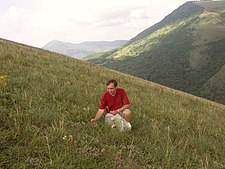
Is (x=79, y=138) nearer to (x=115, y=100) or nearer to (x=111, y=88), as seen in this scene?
(x=111, y=88)

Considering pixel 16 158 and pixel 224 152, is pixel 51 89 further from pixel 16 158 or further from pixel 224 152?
pixel 224 152

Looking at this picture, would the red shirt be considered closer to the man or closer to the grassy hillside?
the man

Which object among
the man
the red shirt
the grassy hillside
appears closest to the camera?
the grassy hillside

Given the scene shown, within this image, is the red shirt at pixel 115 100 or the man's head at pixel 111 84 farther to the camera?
the red shirt at pixel 115 100

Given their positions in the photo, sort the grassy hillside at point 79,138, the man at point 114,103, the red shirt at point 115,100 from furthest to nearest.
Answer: the red shirt at point 115,100 < the man at point 114,103 < the grassy hillside at point 79,138

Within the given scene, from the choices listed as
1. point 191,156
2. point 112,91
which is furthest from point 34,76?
point 191,156

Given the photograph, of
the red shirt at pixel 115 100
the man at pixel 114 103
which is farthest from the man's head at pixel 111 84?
the red shirt at pixel 115 100

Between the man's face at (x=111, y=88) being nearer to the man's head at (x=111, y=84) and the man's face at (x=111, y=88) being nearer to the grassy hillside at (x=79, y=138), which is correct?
the man's head at (x=111, y=84)

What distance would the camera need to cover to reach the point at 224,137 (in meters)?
7.71

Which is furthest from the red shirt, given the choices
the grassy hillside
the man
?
the grassy hillside

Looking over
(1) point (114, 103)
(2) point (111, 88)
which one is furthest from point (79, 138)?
(1) point (114, 103)

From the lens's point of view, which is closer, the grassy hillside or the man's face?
the grassy hillside

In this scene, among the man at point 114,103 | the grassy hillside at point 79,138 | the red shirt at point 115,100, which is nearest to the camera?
the grassy hillside at point 79,138

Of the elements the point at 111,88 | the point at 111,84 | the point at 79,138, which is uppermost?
the point at 111,84
